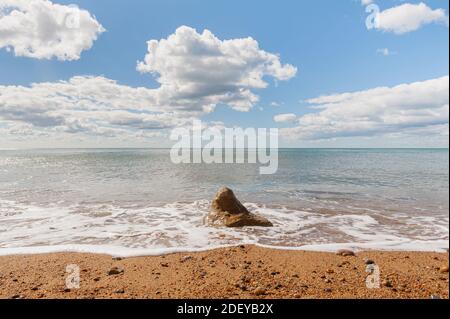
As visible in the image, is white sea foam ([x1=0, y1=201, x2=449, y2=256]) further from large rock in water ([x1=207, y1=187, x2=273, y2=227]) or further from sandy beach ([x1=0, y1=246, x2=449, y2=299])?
sandy beach ([x1=0, y1=246, x2=449, y2=299])

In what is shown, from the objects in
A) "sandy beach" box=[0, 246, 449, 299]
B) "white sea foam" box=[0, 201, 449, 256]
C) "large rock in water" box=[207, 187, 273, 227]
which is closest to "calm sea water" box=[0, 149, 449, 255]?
"white sea foam" box=[0, 201, 449, 256]

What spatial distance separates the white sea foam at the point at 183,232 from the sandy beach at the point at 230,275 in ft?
2.78

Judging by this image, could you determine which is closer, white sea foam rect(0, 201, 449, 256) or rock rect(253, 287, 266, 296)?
rock rect(253, 287, 266, 296)

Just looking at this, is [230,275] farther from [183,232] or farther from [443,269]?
[443,269]

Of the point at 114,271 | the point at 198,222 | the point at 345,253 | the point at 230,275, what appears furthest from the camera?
the point at 198,222

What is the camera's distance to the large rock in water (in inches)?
459

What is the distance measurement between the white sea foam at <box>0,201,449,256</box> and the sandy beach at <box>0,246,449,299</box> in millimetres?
848

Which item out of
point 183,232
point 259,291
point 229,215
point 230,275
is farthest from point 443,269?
point 183,232

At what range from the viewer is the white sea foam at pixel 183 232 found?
9.05 meters

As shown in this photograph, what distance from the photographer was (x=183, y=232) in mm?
10898

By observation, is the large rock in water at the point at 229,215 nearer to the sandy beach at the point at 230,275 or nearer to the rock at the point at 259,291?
the sandy beach at the point at 230,275

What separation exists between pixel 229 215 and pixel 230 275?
18.2ft

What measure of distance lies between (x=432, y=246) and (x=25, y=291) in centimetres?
1191
